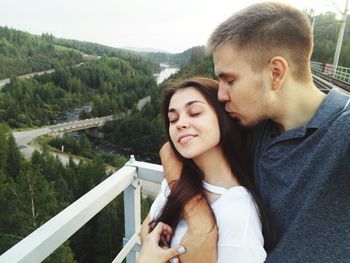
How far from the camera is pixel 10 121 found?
41.6 m

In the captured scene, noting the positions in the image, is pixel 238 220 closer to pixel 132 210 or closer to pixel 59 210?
pixel 132 210

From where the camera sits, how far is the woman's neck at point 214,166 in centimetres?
137

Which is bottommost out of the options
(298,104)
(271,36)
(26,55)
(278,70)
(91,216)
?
(26,55)

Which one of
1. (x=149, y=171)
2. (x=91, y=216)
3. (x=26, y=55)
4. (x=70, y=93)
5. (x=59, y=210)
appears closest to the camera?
(x=91, y=216)

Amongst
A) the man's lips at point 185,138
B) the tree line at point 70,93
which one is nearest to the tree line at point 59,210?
the man's lips at point 185,138

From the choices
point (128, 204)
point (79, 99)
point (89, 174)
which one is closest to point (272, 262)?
point (128, 204)

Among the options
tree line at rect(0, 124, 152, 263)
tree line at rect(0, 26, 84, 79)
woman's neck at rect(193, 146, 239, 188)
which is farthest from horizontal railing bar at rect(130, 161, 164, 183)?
tree line at rect(0, 26, 84, 79)

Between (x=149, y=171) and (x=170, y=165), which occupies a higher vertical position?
(x=170, y=165)

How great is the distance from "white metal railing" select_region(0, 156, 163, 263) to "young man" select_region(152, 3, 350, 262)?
326mm

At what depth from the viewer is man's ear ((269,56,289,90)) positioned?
1.22 meters

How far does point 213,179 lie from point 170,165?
24cm

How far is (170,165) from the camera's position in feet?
4.95

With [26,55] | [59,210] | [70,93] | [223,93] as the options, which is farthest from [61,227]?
[26,55]

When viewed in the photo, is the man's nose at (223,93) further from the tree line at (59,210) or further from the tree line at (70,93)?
the tree line at (70,93)
